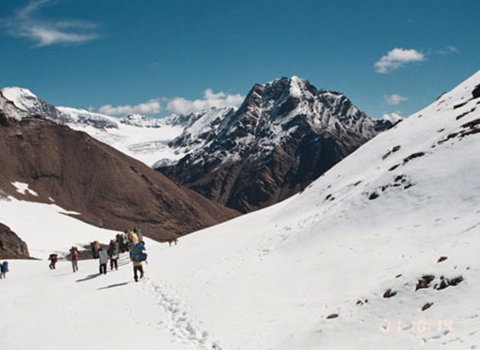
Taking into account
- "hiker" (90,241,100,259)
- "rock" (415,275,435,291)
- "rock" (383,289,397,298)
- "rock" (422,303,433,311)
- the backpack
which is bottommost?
"rock" (422,303,433,311)

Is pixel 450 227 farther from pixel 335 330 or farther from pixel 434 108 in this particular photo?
pixel 434 108

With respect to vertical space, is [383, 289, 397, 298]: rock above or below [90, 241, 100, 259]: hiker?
below

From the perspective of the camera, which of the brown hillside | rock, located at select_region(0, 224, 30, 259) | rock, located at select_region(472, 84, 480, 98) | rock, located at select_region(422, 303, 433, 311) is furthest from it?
the brown hillside

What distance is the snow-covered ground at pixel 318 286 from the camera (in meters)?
12.4

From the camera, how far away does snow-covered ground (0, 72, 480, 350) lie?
12.4 meters

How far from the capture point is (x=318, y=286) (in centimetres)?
1705

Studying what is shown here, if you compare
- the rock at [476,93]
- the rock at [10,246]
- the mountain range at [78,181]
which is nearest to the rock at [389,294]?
the rock at [476,93]

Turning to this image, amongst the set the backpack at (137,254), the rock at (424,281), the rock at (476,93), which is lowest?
the rock at (424,281)

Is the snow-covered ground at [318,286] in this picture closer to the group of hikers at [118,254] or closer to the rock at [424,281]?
the rock at [424,281]

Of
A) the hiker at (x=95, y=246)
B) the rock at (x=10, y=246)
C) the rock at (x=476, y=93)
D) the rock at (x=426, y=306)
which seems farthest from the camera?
the rock at (x=10, y=246)

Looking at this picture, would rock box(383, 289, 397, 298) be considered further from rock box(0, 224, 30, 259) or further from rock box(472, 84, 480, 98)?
rock box(0, 224, 30, 259)

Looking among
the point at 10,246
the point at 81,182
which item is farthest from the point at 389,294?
the point at 81,182

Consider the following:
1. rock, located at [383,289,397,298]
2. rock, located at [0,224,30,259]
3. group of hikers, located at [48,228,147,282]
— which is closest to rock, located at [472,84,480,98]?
group of hikers, located at [48,228,147,282]

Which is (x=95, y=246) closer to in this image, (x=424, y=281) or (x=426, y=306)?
(x=424, y=281)
